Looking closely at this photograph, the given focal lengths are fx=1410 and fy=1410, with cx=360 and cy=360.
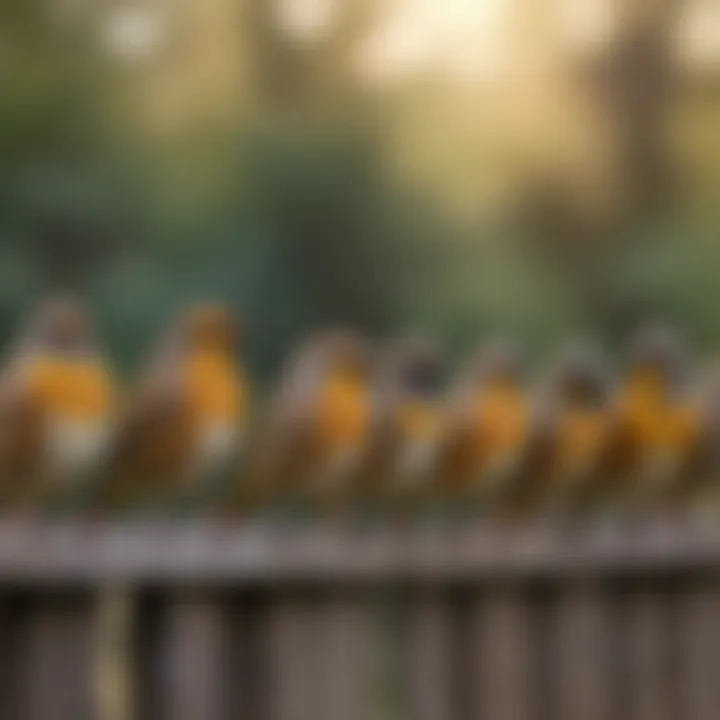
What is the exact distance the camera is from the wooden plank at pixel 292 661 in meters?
1.10

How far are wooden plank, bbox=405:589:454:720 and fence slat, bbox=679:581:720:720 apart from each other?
210 millimetres

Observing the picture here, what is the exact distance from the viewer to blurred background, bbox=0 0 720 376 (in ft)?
3.65

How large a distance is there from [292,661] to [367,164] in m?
0.42

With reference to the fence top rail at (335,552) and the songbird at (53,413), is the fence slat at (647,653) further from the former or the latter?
the songbird at (53,413)

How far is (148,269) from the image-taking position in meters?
1.11

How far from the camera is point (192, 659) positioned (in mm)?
1084

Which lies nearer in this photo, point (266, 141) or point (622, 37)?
point (266, 141)

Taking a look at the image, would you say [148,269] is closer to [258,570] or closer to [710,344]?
[258,570]

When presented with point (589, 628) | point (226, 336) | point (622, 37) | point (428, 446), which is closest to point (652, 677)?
point (589, 628)

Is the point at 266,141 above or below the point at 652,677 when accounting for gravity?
above

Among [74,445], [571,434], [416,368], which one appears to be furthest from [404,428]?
[74,445]

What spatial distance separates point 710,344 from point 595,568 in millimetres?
232

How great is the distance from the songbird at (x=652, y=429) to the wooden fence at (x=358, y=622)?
41mm

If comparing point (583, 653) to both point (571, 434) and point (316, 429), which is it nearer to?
point (571, 434)
